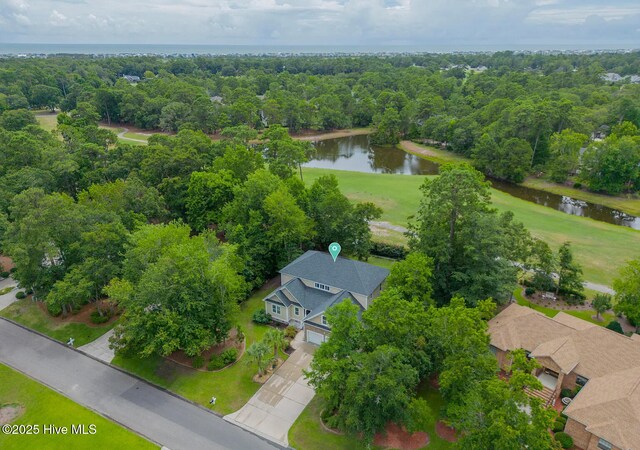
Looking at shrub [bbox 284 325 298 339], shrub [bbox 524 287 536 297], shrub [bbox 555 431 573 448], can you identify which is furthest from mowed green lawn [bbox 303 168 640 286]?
shrub [bbox 284 325 298 339]

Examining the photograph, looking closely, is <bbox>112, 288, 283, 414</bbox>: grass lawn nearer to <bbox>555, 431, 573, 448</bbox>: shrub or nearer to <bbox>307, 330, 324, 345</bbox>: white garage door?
<bbox>307, 330, 324, 345</bbox>: white garage door

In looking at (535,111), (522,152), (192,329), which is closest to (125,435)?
(192,329)

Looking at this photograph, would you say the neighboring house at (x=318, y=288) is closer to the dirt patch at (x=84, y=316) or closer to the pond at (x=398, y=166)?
the dirt patch at (x=84, y=316)

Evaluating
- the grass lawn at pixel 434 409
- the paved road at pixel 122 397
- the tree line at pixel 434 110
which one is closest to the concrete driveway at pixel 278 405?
the paved road at pixel 122 397

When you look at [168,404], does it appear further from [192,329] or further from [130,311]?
[130,311]

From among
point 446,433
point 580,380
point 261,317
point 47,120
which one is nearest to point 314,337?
point 261,317

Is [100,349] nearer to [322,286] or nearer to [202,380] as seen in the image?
[202,380]
